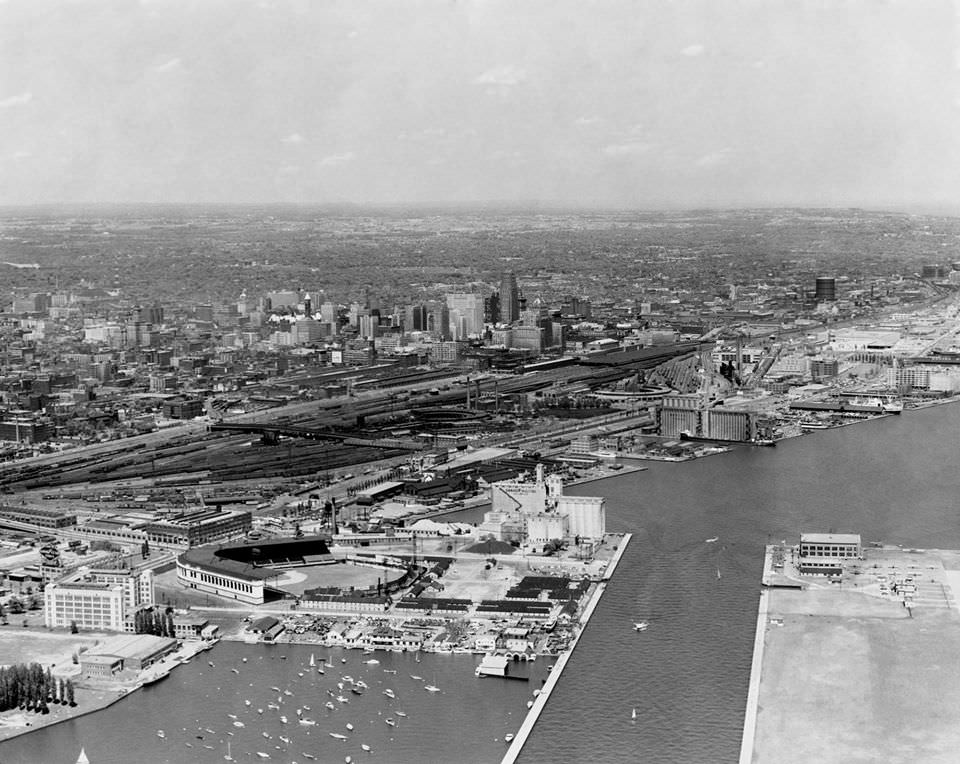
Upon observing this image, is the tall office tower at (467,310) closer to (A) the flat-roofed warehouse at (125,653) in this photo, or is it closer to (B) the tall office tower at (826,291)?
(B) the tall office tower at (826,291)

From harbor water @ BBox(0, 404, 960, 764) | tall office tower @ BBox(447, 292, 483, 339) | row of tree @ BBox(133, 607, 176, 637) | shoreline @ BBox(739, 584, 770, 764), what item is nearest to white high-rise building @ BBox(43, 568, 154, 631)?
row of tree @ BBox(133, 607, 176, 637)

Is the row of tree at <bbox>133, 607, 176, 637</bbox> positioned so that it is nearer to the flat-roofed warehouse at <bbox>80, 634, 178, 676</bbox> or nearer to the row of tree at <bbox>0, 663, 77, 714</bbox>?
the flat-roofed warehouse at <bbox>80, 634, 178, 676</bbox>

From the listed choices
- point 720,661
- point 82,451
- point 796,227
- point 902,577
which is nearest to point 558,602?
point 720,661

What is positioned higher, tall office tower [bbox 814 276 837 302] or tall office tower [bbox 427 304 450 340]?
tall office tower [bbox 814 276 837 302]

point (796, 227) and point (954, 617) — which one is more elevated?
point (796, 227)

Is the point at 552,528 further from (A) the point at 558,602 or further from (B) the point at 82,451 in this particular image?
(B) the point at 82,451

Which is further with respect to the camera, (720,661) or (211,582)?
(211,582)

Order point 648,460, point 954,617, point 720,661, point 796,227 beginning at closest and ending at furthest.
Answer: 1. point 720,661
2. point 954,617
3. point 648,460
4. point 796,227

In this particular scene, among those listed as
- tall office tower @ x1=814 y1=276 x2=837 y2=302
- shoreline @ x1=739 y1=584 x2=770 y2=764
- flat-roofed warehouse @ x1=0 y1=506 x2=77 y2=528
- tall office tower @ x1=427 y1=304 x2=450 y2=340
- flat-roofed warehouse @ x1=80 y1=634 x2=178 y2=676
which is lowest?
flat-roofed warehouse @ x1=0 y1=506 x2=77 y2=528
